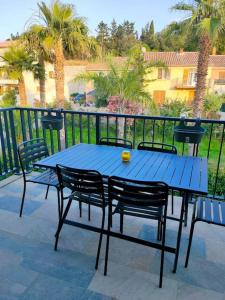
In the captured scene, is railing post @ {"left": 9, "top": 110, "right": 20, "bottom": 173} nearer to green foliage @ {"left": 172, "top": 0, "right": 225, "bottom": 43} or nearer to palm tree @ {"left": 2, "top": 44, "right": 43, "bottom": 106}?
green foliage @ {"left": 172, "top": 0, "right": 225, "bottom": 43}

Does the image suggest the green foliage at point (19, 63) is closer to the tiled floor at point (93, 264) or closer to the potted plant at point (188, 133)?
the potted plant at point (188, 133)

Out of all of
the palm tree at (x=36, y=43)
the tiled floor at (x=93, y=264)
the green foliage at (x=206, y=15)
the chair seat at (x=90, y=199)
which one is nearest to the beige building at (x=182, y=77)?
the palm tree at (x=36, y=43)

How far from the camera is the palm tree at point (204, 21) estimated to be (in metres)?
7.38

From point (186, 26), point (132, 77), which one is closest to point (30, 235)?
point (132, 77)

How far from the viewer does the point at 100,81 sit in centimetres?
884

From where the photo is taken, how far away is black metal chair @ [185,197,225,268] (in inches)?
68.4

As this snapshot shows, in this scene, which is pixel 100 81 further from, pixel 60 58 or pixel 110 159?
pixel 110 159

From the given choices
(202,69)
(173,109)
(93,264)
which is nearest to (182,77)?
(173,109)

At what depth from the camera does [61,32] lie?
9.56m

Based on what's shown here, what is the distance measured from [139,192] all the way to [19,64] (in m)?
12.5

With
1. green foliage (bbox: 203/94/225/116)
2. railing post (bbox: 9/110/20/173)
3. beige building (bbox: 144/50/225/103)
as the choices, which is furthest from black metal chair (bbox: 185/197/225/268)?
beige building (bbox: 144/50/225/103)

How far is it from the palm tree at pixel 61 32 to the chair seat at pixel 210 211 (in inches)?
373

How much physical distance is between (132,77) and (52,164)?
23.5 feet

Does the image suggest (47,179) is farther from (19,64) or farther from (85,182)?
(19,64)
